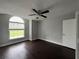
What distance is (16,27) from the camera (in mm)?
5445

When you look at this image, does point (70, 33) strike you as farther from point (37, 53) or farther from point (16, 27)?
point (16, 27)

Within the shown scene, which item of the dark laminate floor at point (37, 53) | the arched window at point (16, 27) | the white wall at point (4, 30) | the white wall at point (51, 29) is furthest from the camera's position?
the arched window at point (16, 27)

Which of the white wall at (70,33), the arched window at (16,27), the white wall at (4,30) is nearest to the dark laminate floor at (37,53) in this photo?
the white wall at (70,33)

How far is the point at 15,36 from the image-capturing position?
17.9 feet

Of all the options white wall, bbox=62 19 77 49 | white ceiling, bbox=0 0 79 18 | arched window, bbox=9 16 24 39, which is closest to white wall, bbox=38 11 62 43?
white wall, bbox=62 19 77 49

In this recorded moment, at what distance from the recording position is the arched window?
16.5 feet

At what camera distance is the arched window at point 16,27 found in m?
5.04

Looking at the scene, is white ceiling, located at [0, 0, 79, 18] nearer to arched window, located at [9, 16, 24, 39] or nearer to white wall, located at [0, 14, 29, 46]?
white wall, located at [0, 14, 29, 46]

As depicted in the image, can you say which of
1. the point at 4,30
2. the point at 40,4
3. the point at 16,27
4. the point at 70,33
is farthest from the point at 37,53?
the point at 16,27

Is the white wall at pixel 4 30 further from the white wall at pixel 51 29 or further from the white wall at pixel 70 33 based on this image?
the white wall at pixel 70 33

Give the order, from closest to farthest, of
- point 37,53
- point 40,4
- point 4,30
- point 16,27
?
point 40,4
point 37,53
point 4,30
point 16,27

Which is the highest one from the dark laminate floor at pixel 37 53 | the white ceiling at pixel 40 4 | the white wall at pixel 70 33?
the white ceiling at pixel 40 4

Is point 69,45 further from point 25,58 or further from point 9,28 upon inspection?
point 9,28

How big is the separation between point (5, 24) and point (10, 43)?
154 cm
